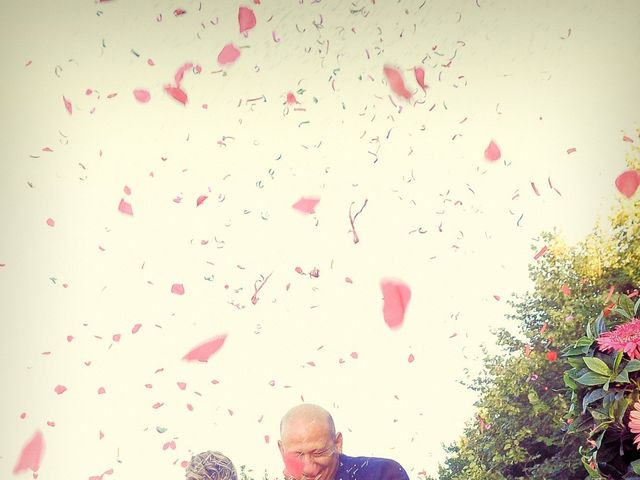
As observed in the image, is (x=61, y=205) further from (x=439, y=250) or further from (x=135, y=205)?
(x=439, y=250)

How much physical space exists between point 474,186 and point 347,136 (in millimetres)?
466

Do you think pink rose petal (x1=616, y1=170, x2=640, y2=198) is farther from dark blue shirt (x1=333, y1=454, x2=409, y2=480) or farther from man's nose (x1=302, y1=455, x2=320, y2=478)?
man's nose (x1=302, y1=455, x2=320, y2=478)

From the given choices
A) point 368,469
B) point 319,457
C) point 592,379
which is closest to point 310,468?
point 319,457

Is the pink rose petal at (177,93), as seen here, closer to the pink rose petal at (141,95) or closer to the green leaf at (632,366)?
the pink rose petal at (141,95)

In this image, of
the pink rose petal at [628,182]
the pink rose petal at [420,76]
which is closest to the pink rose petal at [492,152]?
the pink rose petal at [420,76]

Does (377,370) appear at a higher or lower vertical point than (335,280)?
lower

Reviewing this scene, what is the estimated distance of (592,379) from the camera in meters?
1.77

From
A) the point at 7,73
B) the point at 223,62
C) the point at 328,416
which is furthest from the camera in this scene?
the point at 223,62

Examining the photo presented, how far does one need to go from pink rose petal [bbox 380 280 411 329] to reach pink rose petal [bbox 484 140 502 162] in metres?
0.52

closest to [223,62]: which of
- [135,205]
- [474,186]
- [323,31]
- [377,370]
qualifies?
[323,31]

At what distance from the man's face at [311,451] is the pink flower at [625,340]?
2.35 feet

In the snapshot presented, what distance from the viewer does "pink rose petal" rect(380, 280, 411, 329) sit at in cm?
263

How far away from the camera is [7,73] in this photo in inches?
94.3

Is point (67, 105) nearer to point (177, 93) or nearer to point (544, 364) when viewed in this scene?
point (177, 93)
